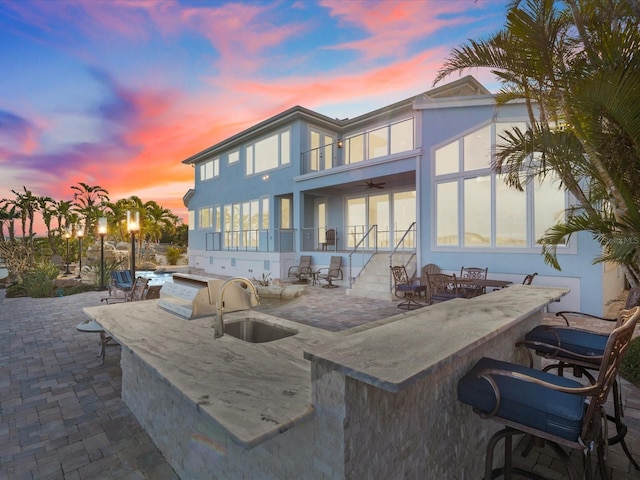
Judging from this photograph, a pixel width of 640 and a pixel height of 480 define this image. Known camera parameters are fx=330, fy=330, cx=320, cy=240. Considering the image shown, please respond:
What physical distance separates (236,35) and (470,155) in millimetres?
7259

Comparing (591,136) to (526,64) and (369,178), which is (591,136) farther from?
(369,178)

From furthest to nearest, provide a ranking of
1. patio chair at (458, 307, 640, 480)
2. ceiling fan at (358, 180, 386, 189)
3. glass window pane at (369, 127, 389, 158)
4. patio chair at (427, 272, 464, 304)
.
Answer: glass window pane at (369, 127, 389, 158) < ceiling fan at (358, 180, 386, 189) < patio chair at (427, 272, 464, 304) < patio chair at (458, 307, 640, 480)

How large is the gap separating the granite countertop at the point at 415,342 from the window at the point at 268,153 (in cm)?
1310

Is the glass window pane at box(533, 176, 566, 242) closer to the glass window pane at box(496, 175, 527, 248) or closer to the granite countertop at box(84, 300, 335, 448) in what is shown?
the glass window pane at box(496, 175, 527, 248)

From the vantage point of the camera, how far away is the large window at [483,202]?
807 centimetres

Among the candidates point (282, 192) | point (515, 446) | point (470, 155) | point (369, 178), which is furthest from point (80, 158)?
point (515, 446)

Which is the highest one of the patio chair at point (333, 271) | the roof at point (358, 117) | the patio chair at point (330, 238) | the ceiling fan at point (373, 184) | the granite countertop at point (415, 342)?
the roof at point (358, 117)

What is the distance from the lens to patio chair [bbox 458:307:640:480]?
162 centimetres

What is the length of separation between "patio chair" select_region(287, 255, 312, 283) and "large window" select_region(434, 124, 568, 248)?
5.77 metres

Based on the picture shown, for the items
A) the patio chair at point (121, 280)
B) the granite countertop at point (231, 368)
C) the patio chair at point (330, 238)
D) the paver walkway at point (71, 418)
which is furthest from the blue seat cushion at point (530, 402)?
the patio chair at point (330, 238)

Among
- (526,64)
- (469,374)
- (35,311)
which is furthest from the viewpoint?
(35,311)

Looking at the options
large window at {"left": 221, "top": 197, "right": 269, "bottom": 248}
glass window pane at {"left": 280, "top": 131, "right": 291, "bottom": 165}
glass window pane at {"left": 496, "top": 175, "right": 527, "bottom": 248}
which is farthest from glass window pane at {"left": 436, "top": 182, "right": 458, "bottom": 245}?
large window at {"left": 221, "top": 197, "right": 269, "bottom": 248}

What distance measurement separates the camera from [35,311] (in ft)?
Result: 28.1

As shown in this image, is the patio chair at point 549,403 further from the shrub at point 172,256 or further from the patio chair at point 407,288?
the shrub at point 172,256
